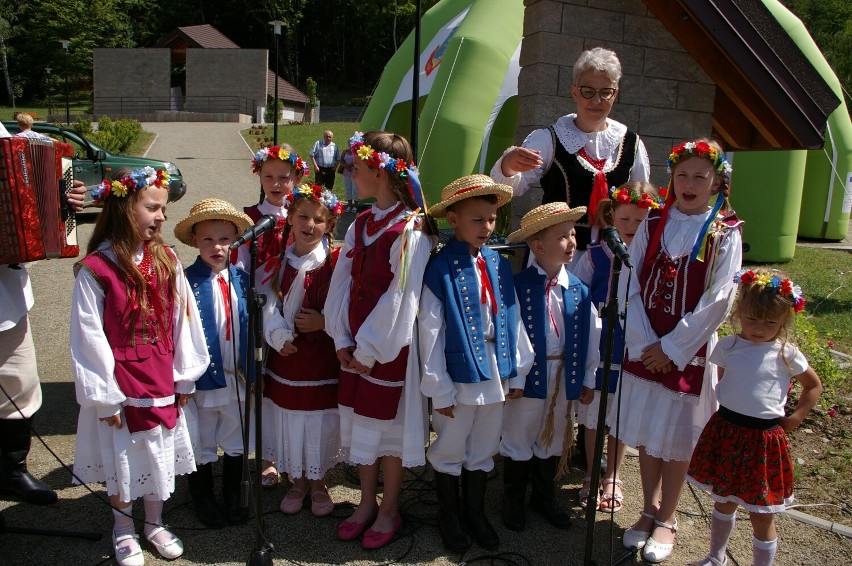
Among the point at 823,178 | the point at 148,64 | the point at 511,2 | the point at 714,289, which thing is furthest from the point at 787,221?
the point at 148,64

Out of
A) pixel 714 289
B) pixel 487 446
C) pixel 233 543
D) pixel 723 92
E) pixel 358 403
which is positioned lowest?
pixel 233 543

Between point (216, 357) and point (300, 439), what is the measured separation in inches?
23.1

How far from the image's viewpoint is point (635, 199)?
3576 mm

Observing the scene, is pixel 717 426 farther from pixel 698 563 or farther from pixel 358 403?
pixel 358 403

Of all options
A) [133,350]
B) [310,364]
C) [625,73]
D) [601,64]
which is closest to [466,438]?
[310,364]

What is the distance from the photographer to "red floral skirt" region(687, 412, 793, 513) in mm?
2930

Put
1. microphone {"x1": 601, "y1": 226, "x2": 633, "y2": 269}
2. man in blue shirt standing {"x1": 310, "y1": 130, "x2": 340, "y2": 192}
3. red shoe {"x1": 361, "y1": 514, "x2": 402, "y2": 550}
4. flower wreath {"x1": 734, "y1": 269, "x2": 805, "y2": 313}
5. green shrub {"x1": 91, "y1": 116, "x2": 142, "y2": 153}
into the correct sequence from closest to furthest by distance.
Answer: microphone {"x1": 601, "y1": 226, "x2": 633, "y2": 269} < flower wreath {"x1": 734, "y1": 269, "x2": 805, "y2": 313} < red shoe {"x1": 361, "y1": 514, "x2": 402, "y2": 550} < man in blue shirt standing {"x1": 310, "y1": 130, "x2": 340, "y2": 192} < green shrub {"x1": 91, "y1": 116, "x2": 142, "y2": 153}

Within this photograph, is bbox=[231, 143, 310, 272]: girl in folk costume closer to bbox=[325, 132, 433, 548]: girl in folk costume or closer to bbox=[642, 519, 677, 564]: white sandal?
bbox=[325, 132, 433, 548]: girl in folk costume

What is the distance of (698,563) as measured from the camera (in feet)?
10.5

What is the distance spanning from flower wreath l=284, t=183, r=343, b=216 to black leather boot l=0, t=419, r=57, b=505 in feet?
6.06

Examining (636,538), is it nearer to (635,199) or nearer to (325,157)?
(635,199)

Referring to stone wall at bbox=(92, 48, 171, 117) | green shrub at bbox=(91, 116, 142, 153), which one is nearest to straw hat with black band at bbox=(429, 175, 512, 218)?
green shrub at bbox=(91, 116, 142, 153)

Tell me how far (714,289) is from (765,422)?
601 mm

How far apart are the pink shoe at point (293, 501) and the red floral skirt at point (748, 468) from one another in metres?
1.97
